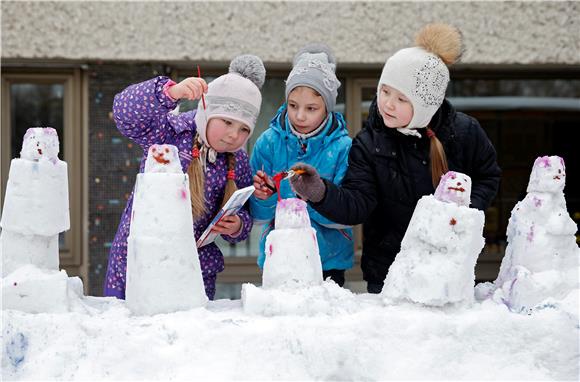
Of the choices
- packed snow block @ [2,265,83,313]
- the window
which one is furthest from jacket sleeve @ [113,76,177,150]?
the window

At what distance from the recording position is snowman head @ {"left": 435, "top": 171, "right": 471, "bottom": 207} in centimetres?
188

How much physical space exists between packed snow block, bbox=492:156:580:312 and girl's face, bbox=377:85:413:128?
0.50 meters

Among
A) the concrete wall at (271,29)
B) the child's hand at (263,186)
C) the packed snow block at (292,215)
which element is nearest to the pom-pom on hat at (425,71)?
the child's hand at (263,186)

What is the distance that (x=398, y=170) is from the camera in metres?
2.37

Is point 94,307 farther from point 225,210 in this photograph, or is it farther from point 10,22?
point 10,22

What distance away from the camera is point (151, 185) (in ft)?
6.00

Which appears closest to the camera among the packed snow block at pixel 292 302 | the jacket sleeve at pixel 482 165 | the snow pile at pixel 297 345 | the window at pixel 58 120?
the snow pile at pixel 297 345

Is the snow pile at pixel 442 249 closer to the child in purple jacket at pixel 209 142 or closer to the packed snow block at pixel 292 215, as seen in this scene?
the packed snow block at pixel 292 215

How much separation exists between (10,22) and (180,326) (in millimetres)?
3951

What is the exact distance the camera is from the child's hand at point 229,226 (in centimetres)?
231

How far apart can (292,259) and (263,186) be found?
48cm

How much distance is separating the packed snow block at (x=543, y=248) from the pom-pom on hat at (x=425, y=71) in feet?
1.60

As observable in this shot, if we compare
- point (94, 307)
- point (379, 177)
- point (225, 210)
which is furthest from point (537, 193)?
point (94, 307)

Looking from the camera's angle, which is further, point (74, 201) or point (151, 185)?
point (74, 201)
